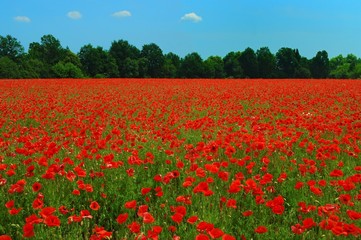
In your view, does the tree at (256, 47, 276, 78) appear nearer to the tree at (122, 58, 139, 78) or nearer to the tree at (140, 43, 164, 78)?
the tree at (140, 43, 164, 78)

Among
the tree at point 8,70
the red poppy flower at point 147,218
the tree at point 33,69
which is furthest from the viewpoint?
the tree at point 33,69

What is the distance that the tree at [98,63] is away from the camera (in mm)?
73750

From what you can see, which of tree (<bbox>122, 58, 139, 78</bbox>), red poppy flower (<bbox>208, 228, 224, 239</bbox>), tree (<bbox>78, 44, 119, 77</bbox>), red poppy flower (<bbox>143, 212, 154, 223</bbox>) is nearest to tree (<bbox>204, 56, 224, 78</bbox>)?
tree (<bbox>122, 58, 139, 78</bbox>)

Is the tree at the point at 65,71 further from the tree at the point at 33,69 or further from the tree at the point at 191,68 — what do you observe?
the tree at the point at 191,68

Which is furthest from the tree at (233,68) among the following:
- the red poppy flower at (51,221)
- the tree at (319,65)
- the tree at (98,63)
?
the red poppy flower at (51,221)

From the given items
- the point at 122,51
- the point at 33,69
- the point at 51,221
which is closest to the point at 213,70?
the point at 122,51

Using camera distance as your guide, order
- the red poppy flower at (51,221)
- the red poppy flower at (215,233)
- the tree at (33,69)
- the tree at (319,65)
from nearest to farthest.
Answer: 1. the red poppy flower at (215,233)
2. the red poppy flower at (51,221)
3. the tree at (33,69)
4. the tree at (319,65)

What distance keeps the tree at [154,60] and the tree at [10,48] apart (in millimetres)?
26870

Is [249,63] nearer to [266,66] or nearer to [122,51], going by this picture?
[266,66]

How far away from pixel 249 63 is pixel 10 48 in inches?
2081

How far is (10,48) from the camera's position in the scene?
77.0 meters

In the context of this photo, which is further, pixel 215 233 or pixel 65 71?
pixel 65 71

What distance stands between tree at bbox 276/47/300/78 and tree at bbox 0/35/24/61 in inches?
2318

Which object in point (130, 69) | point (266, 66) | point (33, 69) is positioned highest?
point (266, 66)
